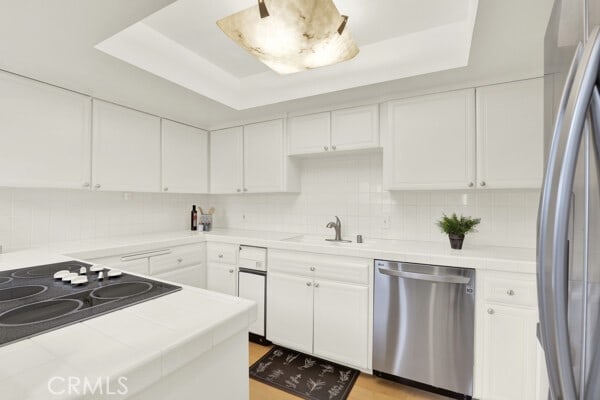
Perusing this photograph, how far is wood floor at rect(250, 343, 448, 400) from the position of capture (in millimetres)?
1862

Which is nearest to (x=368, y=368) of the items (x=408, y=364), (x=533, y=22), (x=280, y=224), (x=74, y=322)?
(x=408, y=364)

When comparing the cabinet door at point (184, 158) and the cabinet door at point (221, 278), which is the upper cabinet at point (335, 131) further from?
the cabinet door at point (221, 278)

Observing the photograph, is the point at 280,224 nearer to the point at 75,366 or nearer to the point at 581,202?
the point at 75,366

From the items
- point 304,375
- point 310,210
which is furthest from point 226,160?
point 304,375

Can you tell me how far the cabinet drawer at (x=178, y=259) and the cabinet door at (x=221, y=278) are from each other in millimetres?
139

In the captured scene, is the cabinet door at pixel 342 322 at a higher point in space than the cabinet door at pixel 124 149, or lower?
lower

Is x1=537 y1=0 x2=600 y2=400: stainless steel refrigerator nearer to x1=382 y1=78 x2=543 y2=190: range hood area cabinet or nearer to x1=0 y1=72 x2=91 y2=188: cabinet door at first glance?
x1=382 y1=78 x2=543 y2=190: range hood area cabinet

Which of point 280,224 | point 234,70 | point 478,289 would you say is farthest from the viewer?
point 280,224

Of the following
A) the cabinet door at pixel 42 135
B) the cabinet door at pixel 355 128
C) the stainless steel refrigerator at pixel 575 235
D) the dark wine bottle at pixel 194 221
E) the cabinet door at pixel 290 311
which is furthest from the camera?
the dark wine bottle at pixel 194 221

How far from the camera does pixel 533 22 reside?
1.37 metres

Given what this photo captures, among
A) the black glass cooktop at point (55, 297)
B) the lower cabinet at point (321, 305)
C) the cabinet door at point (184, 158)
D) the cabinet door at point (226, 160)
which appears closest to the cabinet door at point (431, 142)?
the lower cabinet at point (321, 305)

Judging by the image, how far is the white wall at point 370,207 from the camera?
217 centimetres

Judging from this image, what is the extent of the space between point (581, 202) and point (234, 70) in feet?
8.17

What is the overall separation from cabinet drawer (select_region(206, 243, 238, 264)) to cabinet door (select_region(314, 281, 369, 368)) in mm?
873
